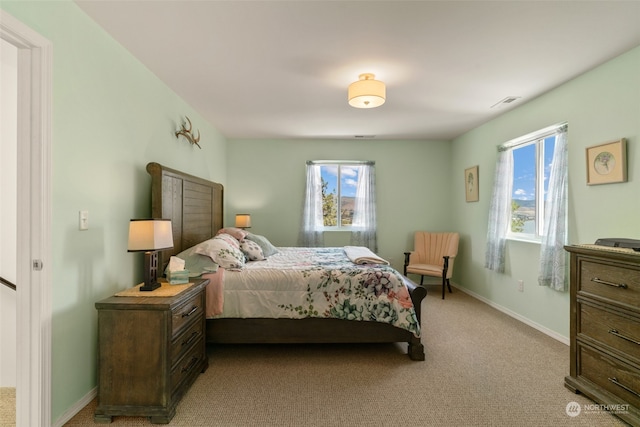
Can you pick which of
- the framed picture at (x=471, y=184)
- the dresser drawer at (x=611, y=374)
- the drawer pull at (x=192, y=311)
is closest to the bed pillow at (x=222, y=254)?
the drawer pull at (x=192, y=311)

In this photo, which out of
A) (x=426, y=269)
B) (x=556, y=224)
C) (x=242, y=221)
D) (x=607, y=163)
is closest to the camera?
(x=607, y=163)

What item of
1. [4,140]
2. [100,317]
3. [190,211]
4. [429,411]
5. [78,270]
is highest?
[4,140]

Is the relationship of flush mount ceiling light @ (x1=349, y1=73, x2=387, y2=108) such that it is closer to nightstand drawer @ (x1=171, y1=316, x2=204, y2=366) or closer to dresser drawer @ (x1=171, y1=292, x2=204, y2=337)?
dresser drawer @ (x1=171, y1=292, x2=204, y2=337)

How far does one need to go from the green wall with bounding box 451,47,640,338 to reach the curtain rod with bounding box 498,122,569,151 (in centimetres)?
5

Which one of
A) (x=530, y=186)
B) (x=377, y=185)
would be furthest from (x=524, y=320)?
(x=377, y=185)

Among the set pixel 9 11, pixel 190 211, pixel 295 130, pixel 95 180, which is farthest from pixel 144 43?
pixel 295 130

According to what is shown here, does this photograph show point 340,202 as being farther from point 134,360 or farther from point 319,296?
point 134,360

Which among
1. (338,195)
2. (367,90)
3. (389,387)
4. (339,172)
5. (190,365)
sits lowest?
(389,387)

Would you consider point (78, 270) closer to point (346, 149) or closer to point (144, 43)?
point (144, 43)

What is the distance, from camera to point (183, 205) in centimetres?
307

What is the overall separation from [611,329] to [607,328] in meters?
0.03

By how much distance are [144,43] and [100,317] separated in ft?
6.41

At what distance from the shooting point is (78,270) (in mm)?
1891

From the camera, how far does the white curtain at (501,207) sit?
3838 mm
